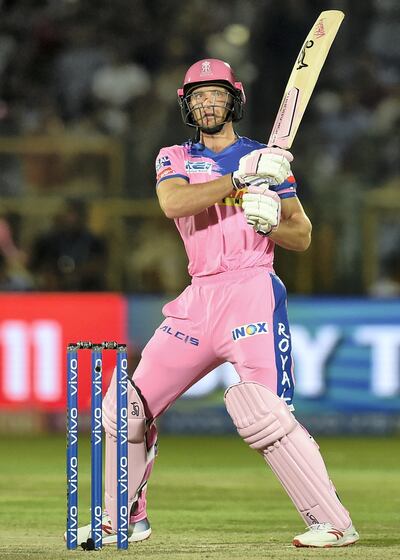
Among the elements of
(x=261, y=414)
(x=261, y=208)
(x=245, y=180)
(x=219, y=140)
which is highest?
(x=219, y=140)

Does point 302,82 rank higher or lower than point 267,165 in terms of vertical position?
higher

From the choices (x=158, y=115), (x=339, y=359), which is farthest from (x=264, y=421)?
(x=158, y=115)

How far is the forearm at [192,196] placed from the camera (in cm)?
504

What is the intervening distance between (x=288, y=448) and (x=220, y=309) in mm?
606

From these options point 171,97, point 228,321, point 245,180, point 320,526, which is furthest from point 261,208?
point 171,97

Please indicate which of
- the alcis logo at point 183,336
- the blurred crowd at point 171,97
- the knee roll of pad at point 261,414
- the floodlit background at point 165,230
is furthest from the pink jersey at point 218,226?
the blurred crowd at point 171,97

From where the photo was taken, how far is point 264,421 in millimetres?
5055

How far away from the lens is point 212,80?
529cm

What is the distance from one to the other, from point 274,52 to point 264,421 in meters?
7.76

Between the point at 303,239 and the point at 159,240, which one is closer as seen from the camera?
the point at 303,239

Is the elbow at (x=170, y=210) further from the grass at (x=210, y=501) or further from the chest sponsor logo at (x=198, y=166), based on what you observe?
the grass at (x=210, y=501)

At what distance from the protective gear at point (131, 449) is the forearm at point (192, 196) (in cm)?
70

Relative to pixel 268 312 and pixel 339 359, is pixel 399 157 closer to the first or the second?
pixel 339 359

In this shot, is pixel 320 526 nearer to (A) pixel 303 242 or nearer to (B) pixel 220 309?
(B) pixel 220 309
